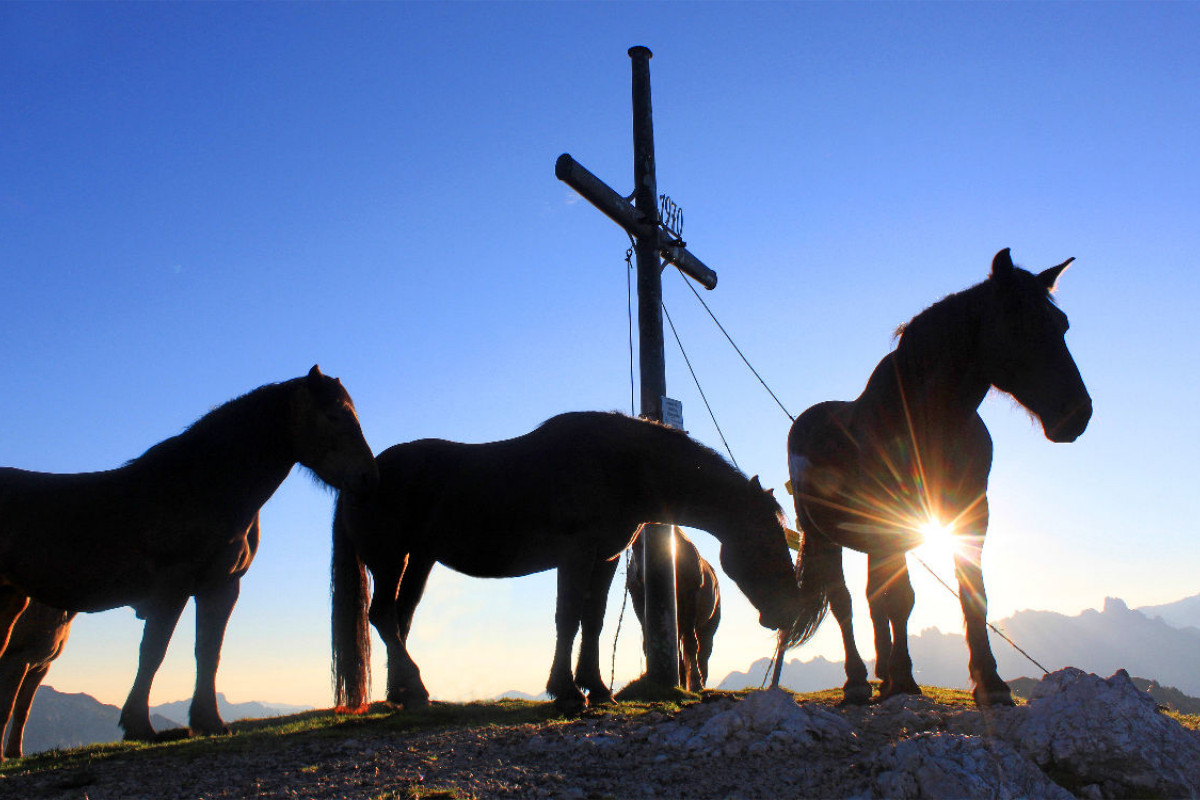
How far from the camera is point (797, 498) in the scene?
6.97 meters

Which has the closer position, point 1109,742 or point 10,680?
point 1109,742

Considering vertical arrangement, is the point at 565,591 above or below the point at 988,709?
above

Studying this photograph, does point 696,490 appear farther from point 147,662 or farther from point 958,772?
point 147,662

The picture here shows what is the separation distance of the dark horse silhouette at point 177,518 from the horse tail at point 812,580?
3.69 metres

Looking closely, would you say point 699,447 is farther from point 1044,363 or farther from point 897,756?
point 897,756

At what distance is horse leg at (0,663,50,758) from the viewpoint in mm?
7574

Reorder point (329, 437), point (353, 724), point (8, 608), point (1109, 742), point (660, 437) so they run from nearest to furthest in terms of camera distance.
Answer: point (1109, 742) → point (353, 724) → point (8, 608) → point (329, 437) → point (660, 437)

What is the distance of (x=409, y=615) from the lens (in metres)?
7.95

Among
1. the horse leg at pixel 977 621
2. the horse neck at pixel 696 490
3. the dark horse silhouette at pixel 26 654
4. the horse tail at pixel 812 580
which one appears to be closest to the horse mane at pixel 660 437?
the horse neck at pixel 696 490

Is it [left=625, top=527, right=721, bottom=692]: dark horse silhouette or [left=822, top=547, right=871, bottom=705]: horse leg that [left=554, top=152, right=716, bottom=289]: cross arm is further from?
[left=822, top=547, right=871, bottom=705]: horse leg

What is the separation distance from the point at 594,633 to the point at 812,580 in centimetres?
199

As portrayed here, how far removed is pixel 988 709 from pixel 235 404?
594 centimetres

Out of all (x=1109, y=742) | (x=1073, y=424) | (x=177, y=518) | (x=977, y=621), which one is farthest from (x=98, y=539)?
(x=1073, y=424)

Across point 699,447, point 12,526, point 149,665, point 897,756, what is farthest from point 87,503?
point 897,756
